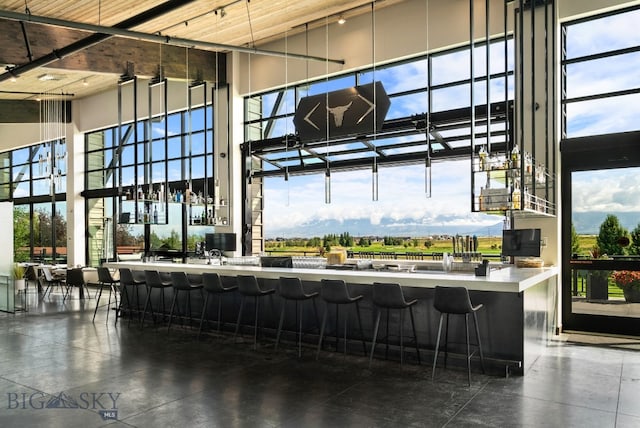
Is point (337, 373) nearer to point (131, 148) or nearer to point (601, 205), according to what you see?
point (601, 205)

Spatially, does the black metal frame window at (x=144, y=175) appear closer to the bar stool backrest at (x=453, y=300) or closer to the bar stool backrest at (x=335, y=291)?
the bar stool backrest at (x=335, y=291)

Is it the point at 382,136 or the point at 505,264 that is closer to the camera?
the point at 505,264

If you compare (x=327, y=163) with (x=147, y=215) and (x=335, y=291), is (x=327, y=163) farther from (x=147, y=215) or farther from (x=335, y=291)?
(x=147, y=215)

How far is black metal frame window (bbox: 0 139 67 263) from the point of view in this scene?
14.8 m

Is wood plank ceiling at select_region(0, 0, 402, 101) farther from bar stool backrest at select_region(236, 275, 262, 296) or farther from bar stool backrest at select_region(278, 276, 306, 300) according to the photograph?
bar stool backrest at select_region(278, 276, 306, 300)

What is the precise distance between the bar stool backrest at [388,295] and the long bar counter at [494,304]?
0.78 ft

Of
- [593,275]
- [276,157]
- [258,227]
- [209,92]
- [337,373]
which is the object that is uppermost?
[209,92]

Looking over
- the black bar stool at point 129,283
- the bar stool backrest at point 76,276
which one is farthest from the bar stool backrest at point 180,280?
the bar stool backrest at point 76,276

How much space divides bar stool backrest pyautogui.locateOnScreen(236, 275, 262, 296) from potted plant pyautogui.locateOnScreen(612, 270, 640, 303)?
4.84 metres

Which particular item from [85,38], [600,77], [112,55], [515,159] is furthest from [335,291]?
[112,55]

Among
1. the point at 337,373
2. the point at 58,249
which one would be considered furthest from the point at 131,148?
the point at 337,373

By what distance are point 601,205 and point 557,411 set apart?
3.96m

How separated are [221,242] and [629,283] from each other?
6.75m

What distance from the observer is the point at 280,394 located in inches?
167
